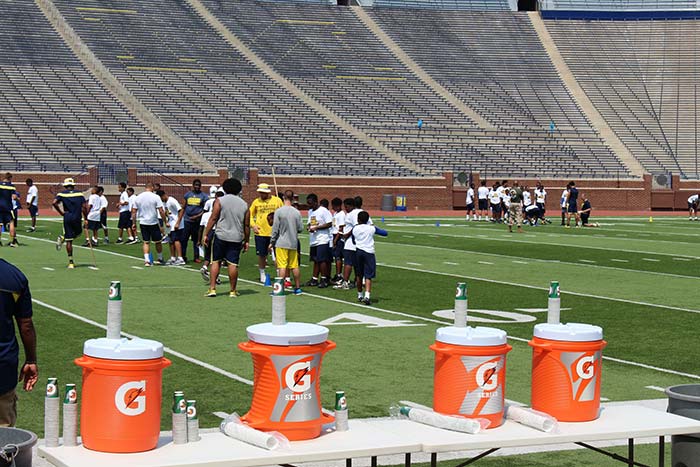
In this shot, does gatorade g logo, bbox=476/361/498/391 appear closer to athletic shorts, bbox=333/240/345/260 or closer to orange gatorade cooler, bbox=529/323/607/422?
orange gatorade cooler, bbox=529/323/607/422

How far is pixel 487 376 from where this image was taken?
6.16m

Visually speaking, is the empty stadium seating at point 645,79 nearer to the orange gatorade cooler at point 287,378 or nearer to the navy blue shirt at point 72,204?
the navy blue shirt at point 72,204

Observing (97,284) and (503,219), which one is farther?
(503,219)

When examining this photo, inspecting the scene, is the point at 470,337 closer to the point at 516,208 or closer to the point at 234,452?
the point at 234,452

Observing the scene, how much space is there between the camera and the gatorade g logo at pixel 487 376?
6.15 m

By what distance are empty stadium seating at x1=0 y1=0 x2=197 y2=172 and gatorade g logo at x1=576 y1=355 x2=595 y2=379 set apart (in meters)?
45.3

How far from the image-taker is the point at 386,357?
12.6 meters

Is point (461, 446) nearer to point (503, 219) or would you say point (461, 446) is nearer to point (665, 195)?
point (503, 219)

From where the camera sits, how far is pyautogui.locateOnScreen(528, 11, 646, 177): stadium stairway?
63.8 metres

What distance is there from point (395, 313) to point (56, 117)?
4131cm

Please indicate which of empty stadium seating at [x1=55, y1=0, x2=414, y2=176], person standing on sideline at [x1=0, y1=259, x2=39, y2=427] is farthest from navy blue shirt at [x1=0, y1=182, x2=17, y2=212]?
empty stadium seating at [x1=55, y1=0, x2=414, y2=176]

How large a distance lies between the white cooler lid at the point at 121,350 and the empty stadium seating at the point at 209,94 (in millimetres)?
48605

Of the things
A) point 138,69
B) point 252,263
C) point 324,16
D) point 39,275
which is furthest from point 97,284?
point 324,16

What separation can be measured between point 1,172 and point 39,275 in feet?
91.9
